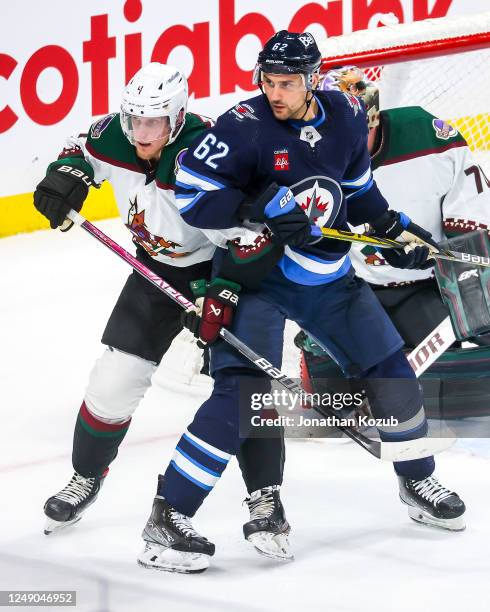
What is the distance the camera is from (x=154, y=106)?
2816 mm

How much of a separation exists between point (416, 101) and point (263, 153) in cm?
146

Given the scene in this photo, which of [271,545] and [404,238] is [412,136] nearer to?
[404,238]

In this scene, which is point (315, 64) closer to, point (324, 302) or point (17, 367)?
point (324, 302)

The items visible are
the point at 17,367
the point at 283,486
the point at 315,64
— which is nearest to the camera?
the point at 315,64

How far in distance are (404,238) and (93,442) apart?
33.7 inches

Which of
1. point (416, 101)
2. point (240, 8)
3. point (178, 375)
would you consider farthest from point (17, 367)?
point (240, 8)

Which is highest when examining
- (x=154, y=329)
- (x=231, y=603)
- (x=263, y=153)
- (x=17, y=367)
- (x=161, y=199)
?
(x=263, y=153)

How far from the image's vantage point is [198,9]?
5.29 m

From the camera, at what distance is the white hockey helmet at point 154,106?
2.82m

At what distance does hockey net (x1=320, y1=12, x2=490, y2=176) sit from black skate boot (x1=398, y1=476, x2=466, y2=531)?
53.4 inches

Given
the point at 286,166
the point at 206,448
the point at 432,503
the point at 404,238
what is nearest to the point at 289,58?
the point at 286,166

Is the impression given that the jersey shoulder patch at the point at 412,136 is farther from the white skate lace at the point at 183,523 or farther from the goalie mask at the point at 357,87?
the white skate lace at the point at 183,523

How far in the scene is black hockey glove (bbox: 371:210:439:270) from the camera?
2963 mm

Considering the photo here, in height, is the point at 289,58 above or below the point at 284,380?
above
